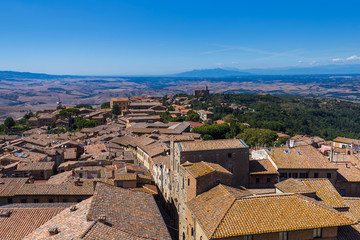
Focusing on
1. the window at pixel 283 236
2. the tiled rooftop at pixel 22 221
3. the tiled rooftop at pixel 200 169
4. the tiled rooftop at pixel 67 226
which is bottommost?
the tiled rooftop at pixel 22 221

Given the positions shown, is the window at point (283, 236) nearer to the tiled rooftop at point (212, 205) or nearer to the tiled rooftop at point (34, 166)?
the tiled rooftop at point (212, 205)

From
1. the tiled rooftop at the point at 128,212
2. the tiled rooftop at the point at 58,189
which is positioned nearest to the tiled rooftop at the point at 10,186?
the tiled rooftop at the point at 58,189

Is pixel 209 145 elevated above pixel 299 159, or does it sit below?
above

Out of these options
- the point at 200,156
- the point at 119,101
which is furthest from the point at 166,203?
the point at 119,101

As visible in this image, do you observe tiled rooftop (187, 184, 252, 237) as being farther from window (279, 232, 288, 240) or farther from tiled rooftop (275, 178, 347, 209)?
tiled rooftop (275, 178, 347, 209)

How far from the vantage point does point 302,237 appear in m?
17.3

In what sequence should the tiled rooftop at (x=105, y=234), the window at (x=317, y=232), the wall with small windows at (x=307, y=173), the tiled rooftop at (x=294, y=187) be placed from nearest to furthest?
the tiled rooftop at (x=105, y=234)
the window at (x=317, y=232)
the tiled rooftop at (x=294, y=187)
the wall with small windows at (x=307, y=173)

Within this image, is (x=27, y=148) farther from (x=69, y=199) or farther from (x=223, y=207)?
(x=223, y=207)

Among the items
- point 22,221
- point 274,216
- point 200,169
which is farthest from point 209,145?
point 22,221

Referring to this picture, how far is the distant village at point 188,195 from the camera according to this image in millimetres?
16953

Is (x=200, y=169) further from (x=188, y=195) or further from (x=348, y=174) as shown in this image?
(x=348, y=174)

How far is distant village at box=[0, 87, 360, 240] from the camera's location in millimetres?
16953

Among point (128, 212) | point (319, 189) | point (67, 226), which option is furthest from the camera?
point (319, 189)

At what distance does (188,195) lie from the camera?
22375 mm
